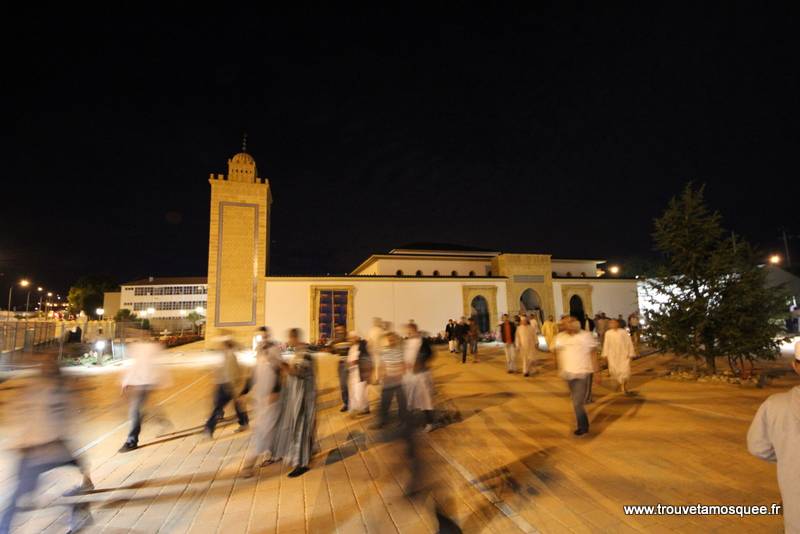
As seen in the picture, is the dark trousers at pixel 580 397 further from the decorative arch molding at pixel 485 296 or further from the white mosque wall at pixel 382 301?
the decorative arch molding at pixel 485 296

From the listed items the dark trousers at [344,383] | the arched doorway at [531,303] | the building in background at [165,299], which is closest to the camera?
the dark trousers at [344,383]

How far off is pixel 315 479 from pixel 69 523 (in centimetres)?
226

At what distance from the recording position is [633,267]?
47969 millimetres

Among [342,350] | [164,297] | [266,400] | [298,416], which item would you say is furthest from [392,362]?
[164,297]

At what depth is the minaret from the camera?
67.0 feet

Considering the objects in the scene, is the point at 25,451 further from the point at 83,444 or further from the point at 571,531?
the point at 571,531

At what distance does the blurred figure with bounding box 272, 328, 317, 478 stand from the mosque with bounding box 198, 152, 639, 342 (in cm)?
1524

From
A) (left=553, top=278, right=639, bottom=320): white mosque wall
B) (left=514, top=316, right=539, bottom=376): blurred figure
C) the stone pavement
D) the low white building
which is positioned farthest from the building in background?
the stone pavement

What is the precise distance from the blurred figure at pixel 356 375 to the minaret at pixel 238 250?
14622 mm

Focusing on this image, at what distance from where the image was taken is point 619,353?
27.2 feet

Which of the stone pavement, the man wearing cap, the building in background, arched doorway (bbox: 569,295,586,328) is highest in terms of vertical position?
the building in background

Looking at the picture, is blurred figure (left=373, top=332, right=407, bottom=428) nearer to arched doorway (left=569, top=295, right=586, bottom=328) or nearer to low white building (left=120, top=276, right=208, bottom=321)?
arched doorway (left=569, top=295, right=586, bottom=328)

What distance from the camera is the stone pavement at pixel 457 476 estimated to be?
3.35 meters

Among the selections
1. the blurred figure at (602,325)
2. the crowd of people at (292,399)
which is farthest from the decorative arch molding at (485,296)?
the crowd of people at (292,399)
